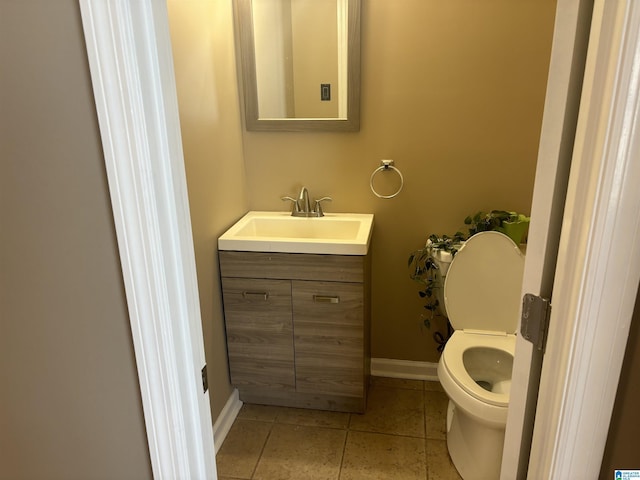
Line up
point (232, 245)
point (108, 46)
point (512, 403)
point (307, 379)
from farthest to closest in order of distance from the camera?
point (307, 379), point (232, 245), point (512, 403), point (108, 46)

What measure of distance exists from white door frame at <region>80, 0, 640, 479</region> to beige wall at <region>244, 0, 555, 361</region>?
1.54 meters

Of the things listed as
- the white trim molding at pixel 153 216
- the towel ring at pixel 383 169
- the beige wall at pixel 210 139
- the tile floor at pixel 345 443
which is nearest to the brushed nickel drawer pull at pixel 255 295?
the beige wall at pixel 210 139

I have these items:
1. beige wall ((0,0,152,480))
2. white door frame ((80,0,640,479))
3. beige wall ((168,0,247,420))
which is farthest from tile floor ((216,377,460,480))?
white door frame ((80,0,640,479))

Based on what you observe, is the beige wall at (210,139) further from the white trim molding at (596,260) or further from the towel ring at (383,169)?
the white trim molding at (596,260)

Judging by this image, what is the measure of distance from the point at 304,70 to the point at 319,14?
25cm

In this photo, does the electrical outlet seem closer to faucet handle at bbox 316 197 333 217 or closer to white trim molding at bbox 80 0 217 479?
faucet handle at bbox 316 197 333 217

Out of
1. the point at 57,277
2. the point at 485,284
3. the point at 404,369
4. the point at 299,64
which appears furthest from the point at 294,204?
the point at 57,277

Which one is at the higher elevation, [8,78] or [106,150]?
[8,78]

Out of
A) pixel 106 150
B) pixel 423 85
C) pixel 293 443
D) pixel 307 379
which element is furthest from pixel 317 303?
pixel 106 150

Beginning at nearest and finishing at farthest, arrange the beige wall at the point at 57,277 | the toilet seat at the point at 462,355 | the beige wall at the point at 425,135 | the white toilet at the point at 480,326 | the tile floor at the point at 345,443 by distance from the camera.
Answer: the beige wall at the point at 57,277
the toilet seat at the point at 462,355
the white toilet at the point at 480,326
the tile floor at the point at 345,443
the beige wall at the point at 425,135

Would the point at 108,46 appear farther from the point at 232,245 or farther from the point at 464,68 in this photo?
the point at 464,68

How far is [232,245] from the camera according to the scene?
202cm

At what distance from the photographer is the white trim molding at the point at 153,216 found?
0.69 meters

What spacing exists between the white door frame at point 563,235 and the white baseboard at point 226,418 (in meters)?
1.29
